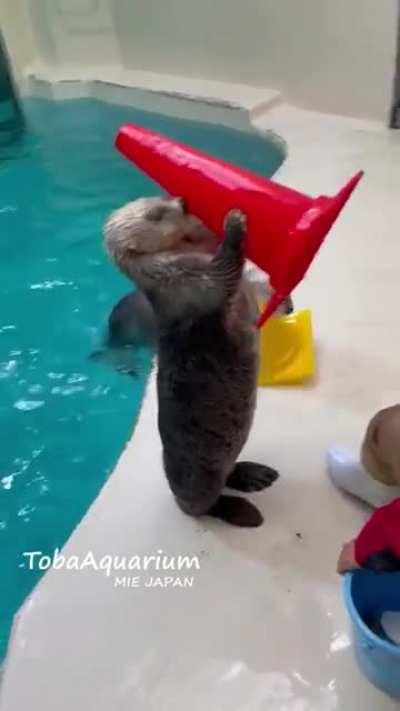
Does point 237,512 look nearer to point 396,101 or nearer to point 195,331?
point 195,331

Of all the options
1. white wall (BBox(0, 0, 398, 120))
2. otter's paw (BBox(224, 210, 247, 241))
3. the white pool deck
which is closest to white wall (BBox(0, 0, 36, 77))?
white wall (BBox(0, 0, 398, 120))

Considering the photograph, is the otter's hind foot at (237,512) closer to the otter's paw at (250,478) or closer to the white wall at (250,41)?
the otter's paw at (250,478)

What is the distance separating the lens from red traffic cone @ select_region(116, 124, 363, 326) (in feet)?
3.35

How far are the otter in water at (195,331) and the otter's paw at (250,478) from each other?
0.37 feet

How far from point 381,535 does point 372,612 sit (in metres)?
0.14

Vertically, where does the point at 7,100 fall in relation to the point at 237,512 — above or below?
above

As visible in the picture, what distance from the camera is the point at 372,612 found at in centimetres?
113

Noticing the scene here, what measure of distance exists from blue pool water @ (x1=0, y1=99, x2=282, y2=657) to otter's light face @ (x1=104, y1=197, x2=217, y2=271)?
2.84 ft

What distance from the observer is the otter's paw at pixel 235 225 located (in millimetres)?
1064

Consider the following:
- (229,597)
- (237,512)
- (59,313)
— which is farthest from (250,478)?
(59,313)

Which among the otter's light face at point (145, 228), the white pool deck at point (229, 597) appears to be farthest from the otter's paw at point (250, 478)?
the otter's light face at point (145, 228)

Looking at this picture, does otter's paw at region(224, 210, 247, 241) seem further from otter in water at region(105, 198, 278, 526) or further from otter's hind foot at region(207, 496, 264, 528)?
otter's hind foot at region(207, 496, 264, 528)

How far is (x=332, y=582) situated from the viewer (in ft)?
4.19

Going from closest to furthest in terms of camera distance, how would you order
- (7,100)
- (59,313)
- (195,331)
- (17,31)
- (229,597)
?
(195,331), (229,597), (59,313), (7,100), (17,31)
